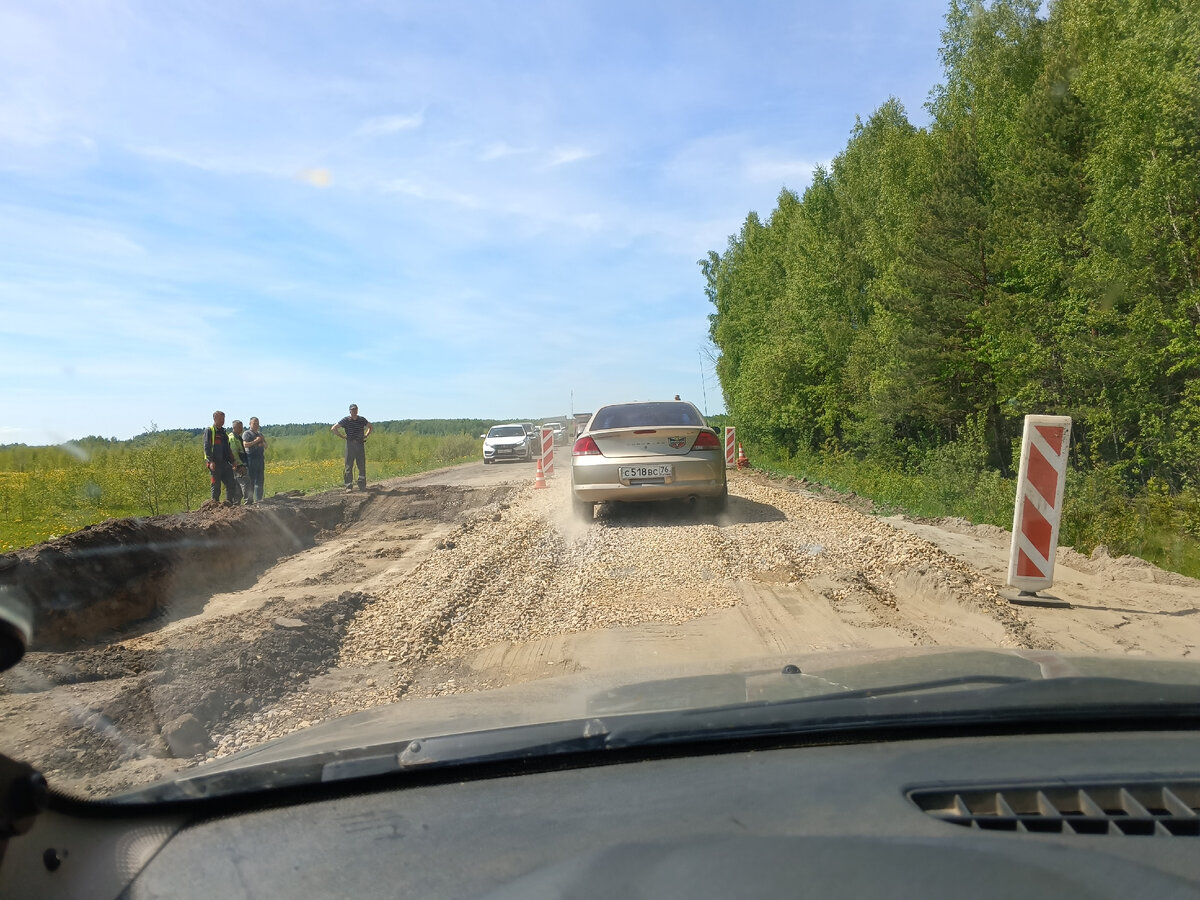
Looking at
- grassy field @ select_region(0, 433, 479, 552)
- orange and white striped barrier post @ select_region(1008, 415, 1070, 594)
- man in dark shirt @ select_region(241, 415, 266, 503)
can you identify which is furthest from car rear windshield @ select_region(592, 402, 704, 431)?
grassy field @ select_region(0, 433, 479, 552)

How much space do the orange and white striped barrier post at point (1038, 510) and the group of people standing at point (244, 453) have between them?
44.3 feet

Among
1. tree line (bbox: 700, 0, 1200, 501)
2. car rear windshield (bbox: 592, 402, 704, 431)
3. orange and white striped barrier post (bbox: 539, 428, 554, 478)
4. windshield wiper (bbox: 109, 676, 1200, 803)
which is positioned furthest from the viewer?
orange and white striped barrier post (bbox: 539, 428, 554, 478)

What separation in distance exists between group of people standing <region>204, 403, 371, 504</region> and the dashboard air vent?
1557 centimetres

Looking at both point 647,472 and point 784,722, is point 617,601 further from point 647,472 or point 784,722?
point 784,722

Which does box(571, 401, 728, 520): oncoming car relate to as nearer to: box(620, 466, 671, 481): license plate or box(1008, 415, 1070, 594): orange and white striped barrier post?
box(620, 466, 671, 481): license plate

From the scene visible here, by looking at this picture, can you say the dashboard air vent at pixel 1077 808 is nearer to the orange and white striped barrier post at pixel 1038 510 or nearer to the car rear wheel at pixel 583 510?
the orange and white striped barrier post at pixel 1038 510

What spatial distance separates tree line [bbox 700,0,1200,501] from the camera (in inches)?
549

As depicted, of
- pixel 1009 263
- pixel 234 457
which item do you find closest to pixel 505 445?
pixel 234 457

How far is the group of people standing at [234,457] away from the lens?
15.3 meters

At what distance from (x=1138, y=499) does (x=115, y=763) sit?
12.9 meters

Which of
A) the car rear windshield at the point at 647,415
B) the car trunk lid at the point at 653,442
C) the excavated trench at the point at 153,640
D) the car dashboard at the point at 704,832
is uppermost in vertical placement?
the car rear windshield at the point at 647,415

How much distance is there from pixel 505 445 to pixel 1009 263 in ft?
69.7

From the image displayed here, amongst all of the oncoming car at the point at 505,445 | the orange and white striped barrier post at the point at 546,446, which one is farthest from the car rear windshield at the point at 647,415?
the oncoming car at the point at 505,445

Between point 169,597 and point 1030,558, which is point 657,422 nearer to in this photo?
point 1030,558
